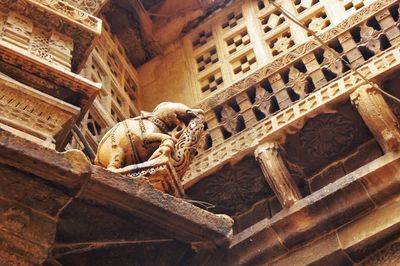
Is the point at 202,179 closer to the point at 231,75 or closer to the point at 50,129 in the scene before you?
the point at 231,75

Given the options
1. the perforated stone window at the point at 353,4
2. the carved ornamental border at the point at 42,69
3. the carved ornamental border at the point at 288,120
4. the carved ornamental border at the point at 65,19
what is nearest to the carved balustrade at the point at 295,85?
the carved ornamental border at the point at 288,120

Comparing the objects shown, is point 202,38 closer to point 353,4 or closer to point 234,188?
point 353,4

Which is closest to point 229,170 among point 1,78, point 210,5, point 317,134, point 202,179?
point 202,179

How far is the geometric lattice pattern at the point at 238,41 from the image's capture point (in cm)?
770

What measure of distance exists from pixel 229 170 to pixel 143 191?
2.40 metres

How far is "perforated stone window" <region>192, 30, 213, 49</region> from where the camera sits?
834 centimetres

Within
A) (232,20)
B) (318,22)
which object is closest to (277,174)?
(318,22)

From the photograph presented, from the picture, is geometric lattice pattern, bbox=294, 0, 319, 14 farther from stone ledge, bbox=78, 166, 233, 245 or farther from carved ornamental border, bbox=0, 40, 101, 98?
stone ledge, bbox=78, 166, 233, 245

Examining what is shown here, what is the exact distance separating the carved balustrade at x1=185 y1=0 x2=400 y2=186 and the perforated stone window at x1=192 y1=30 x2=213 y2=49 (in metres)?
1.58

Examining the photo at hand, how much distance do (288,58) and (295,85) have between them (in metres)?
0.46

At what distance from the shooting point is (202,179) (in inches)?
239

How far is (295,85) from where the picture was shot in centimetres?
625

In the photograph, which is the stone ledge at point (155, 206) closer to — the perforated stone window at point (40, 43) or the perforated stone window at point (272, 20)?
the perforated stone window at point (40, 43)

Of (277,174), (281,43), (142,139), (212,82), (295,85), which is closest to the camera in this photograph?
(142,139)
